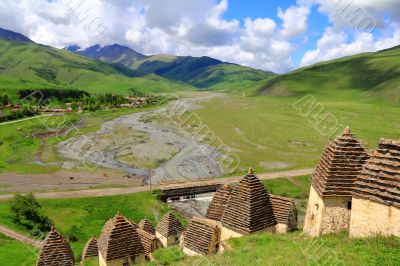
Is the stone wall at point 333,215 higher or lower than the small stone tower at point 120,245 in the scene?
higher

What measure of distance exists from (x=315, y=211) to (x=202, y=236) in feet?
25.8

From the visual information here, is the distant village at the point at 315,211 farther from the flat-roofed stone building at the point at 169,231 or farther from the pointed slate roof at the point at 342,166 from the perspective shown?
the flat-roofed stone building at the point at 169,231

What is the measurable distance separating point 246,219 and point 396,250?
8.88 meters

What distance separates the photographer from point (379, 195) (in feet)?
57.2

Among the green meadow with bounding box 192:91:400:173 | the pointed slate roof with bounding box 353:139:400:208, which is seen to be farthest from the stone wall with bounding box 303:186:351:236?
the green meadow with bounding box 192:91:400:173

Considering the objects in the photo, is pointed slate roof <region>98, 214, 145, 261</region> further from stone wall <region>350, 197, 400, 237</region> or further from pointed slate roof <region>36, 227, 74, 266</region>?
stone wall <region>350, 197, 400, 237</region>

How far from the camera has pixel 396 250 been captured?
15789mm

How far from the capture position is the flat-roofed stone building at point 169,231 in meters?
34.0

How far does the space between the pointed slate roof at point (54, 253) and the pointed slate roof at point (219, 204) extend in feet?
38.6

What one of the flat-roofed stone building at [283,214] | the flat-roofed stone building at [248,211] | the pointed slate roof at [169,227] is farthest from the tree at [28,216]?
the flat-roofed stone building at [283,214]

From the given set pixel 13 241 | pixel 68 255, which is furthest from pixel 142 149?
pixel 68 255

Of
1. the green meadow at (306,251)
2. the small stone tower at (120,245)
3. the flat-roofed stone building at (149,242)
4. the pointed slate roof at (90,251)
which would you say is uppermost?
the green meadow at (306,251)

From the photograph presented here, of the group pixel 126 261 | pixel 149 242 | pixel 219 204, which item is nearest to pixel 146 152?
pixel 149 242

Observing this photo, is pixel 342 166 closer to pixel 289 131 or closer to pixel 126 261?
pixel 126 261
